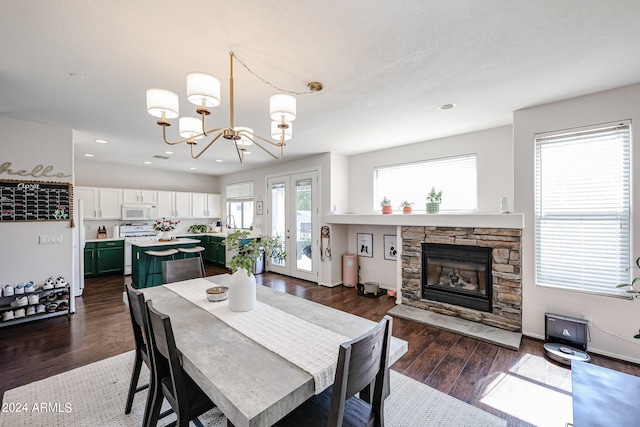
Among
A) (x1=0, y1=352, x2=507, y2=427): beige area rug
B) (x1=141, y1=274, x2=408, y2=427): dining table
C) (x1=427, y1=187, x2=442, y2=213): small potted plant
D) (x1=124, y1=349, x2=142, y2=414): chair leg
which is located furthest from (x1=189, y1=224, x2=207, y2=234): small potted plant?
(x1=427, y1=187, x2=442, y2=213): small potted plant

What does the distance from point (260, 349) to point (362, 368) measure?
523 mm

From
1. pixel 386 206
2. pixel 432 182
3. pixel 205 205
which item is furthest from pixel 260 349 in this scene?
pixel 205 205

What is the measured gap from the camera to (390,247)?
15.7ft

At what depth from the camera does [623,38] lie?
1809mm

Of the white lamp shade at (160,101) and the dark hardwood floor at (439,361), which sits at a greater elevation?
the white lamp shade at (160,101)

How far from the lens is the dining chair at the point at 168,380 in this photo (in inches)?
49.1

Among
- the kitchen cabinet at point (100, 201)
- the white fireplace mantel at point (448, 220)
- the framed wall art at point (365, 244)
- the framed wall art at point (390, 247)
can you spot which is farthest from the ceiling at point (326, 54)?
the kitchen cabinet at point (100, 201)

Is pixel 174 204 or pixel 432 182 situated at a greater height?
pixel 432 182

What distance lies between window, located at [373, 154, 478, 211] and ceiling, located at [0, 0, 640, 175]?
0.88 m

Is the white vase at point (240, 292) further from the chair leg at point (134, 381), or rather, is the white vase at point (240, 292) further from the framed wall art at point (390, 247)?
the framed wall art at point (390, 247)

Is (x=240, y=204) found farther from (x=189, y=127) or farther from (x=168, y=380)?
(x=168, y=380)

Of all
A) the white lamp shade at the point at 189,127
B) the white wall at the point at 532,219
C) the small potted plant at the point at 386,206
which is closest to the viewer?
the white lamp shade at the point at 189,127

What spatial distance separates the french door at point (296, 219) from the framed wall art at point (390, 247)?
1.34m

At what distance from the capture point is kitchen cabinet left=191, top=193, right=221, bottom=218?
752cm
